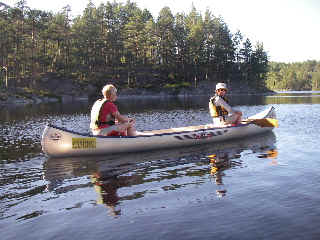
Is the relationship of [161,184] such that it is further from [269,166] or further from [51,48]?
[51,48]

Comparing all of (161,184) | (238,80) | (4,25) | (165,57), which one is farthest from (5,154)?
(238,80)

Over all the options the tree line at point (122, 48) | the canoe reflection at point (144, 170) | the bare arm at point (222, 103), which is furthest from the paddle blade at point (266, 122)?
the tree line at point (122, 48)

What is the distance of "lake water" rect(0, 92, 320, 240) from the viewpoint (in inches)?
211

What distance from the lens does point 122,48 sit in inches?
2977

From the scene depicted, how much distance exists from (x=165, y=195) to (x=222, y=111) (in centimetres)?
763

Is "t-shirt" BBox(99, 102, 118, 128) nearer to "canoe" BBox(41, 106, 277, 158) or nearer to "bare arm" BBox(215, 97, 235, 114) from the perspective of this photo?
"canoe" BBox(41, 106, 277, 158)

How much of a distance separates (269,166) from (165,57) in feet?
242

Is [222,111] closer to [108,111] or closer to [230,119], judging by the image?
[230,119]

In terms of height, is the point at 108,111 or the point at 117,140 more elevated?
the point at 108,111

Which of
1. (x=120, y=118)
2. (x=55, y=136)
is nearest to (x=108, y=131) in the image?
(x=120, y=118)

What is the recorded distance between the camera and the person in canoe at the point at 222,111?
1326 centimetres

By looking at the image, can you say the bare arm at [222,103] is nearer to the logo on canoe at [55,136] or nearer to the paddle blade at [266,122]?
the paddle blade at [266,122]

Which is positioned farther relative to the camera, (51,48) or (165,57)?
(165,57)

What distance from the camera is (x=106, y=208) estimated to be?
6.40 metres
